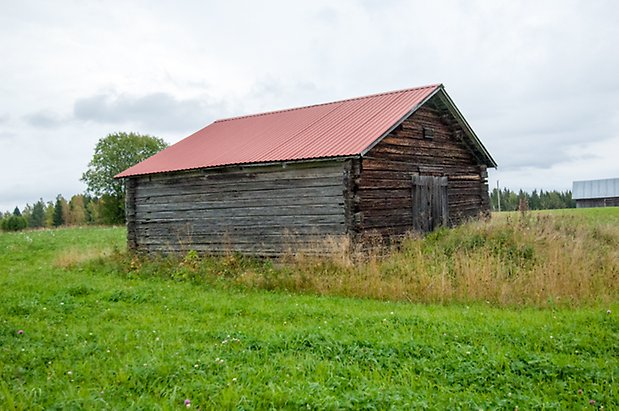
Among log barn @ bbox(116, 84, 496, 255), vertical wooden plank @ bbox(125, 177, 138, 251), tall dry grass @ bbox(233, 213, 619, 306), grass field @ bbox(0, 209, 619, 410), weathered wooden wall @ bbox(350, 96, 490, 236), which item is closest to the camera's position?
grass field @ bbox(0, 209, 619, 410)

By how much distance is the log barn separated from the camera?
1321 cm

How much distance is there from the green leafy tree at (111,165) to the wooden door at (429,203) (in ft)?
144

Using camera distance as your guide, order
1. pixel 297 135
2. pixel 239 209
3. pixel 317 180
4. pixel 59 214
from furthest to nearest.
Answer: pixel 59 214 < pixel 297 135 < pixel 239 209 < pixel 317 180

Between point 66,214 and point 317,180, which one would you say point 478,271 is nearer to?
point 317,180

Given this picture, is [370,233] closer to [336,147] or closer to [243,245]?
[336,147]

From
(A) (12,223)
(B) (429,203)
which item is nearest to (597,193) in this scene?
(B) (429,203)

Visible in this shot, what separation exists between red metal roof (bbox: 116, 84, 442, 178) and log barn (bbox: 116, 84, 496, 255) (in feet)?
0.20

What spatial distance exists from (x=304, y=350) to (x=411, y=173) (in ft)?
32.7

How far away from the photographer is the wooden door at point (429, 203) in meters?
15.1

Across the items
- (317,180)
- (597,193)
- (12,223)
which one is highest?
(597,193)

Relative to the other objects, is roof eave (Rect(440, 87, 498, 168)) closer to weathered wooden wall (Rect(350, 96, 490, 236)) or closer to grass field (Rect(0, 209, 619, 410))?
weathered wooden wall (Rect(350, 96, 490, 236))

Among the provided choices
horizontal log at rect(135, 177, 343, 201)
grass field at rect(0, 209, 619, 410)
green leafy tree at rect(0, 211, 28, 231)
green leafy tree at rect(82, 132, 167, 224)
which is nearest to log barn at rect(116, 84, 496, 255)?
horizontal log at rect(135, 177, 343, 201)

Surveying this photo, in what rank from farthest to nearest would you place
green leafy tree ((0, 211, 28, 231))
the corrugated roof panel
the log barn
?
the corrugated roof panel
green leafy tree ((0, 211, 28, 231))
the log barn

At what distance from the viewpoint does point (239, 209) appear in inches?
587
